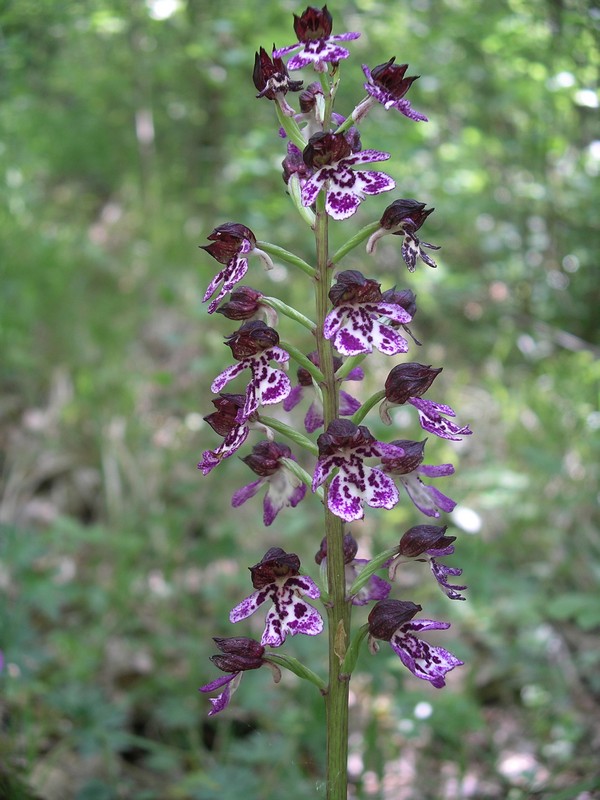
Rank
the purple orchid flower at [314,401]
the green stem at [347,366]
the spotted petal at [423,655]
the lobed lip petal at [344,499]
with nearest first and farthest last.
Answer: the lobed lip petal at [344,499]
the spotted petal at [423,655]
the green stem at [347,366]
the purple orchid flower at [314,401]

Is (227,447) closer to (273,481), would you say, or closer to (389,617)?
(273,481)

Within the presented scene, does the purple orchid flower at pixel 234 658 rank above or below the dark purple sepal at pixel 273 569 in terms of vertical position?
below

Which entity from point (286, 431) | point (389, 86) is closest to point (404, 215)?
point (389, 86)

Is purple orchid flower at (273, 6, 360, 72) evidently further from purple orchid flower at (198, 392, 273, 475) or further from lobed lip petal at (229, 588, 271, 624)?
lobed lip petal at (229, 588, 271, 624)

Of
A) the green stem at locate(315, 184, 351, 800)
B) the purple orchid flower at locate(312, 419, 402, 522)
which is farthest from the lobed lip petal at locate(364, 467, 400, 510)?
the green stem at locate(315, 184, 351, 800)

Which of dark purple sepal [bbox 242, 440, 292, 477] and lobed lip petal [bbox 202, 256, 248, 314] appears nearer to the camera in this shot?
lobed lip petal [bbox 202, 256, 248, 314]

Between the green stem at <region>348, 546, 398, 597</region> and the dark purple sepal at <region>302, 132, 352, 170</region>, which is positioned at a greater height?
the dark purple sepal at <region>302, 132, 352, 170</region>

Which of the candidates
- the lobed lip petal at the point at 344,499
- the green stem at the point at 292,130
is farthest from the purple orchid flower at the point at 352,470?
the green stem at the point at 292,130

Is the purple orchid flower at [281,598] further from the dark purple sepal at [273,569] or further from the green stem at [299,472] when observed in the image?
the green stem at [299,472]
